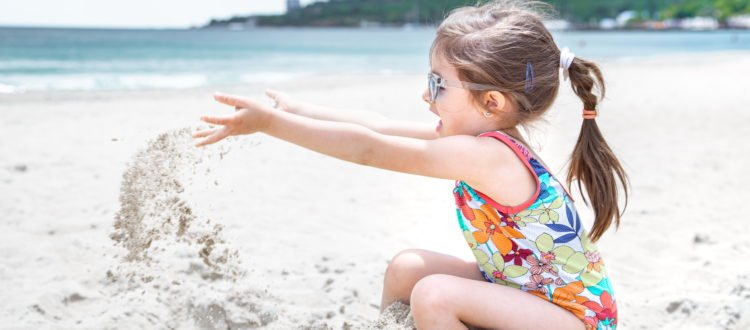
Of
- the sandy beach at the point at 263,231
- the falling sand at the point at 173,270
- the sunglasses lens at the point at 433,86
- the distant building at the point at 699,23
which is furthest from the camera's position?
the distant building at the point at 699,23

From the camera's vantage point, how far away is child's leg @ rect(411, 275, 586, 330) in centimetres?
182

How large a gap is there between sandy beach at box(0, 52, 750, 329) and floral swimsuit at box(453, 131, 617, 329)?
0.42 m

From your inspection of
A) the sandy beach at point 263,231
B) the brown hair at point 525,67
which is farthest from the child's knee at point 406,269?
the brown hair at point 525,67

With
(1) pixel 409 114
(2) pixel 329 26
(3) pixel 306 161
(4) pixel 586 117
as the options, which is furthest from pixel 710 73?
(2) pixel 329 26

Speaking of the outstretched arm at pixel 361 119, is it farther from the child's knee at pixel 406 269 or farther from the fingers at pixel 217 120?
the fingers at pixel 217 120

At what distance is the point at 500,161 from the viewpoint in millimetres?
1844

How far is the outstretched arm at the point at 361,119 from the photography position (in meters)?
2.34

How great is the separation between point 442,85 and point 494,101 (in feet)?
0.49

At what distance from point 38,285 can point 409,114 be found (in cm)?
573

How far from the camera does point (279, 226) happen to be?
3.66 m

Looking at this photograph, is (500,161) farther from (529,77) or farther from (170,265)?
(170,265)

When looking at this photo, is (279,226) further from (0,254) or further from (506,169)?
(506,169)

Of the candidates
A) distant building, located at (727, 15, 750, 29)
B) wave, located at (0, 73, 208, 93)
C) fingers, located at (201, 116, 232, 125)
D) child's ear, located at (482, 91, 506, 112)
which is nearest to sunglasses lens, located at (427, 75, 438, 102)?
child's ear, located at (482, 91, 506, 112)

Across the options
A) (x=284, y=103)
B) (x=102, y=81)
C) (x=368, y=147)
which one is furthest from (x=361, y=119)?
(x=102, y=81)
